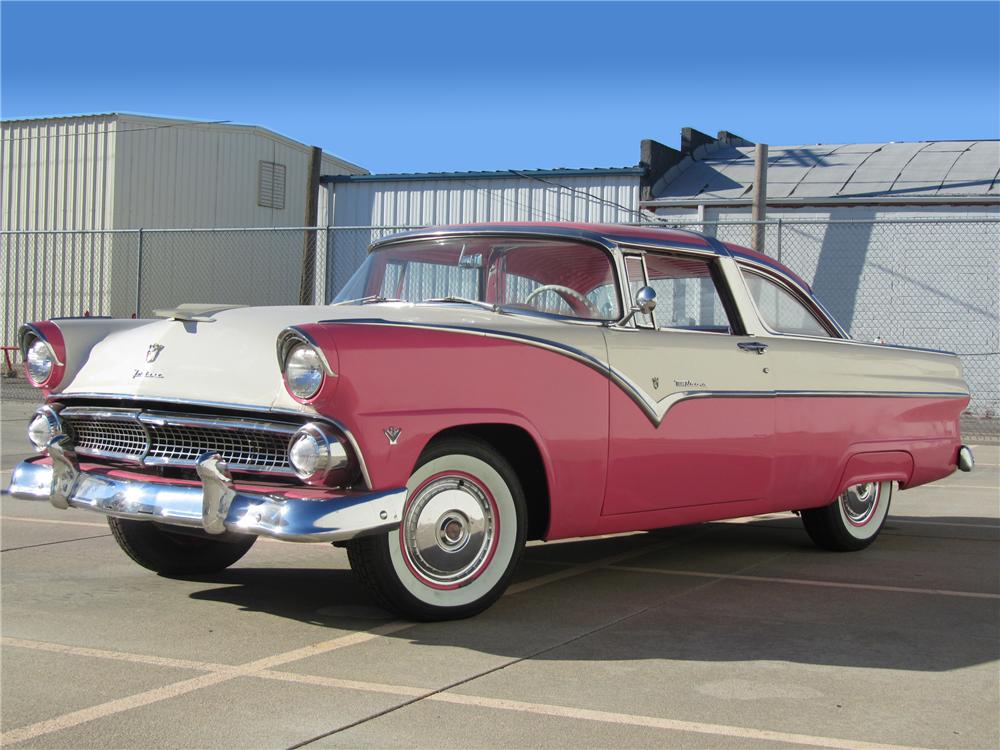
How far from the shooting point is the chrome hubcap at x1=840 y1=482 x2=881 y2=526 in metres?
6.69

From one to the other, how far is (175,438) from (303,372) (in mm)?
711

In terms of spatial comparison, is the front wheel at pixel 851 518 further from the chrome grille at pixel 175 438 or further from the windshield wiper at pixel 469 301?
the chrome grille at pixel 175 438

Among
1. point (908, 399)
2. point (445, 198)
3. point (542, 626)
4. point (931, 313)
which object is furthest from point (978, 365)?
point (542, 626)

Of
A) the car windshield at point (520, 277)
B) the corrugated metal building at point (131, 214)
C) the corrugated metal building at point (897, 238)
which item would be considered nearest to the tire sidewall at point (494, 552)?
the car windshield at point (520, 277)

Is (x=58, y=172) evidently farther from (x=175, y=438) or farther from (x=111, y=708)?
(x=111, y=708)

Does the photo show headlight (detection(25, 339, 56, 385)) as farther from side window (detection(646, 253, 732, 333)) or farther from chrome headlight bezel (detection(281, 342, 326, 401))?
side window (detection(646, 253, 732, 333))

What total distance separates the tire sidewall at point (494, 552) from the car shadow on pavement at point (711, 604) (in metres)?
0.10

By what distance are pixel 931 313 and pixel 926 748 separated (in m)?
15.8

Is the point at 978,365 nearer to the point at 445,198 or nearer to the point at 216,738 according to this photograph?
the point at 445,198

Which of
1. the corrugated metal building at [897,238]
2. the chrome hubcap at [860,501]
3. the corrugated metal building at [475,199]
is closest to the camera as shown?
the chrome hubcap at [860,501]

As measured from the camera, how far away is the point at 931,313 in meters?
18.1

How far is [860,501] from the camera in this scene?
6773mm

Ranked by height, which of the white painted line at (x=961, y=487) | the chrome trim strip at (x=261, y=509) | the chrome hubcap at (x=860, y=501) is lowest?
the white painted line at (x=961, y=487)

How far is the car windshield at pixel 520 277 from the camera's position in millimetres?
5340
